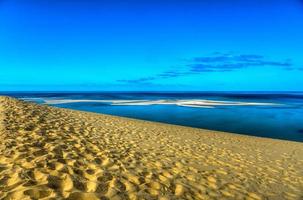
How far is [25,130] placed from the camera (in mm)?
10742

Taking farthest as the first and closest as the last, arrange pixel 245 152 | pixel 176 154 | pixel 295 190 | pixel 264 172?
1. pixel 245 152
2. pixel 176 154
3. pixel 264 172
4. pixel 295 190

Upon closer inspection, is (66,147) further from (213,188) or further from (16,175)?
(213,188)

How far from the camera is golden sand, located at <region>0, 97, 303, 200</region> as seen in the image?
5.78m

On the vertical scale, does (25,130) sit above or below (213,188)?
above

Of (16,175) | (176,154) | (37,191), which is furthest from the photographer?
(176,154)

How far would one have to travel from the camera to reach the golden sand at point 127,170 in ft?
19.0

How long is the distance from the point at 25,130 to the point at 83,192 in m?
6.34

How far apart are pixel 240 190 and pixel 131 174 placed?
2915 millimetres

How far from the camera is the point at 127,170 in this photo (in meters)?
7.57

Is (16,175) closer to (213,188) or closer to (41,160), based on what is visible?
(41,160)

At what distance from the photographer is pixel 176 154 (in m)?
10.7

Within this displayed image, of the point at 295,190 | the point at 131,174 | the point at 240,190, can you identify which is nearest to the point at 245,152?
the point at 295,190

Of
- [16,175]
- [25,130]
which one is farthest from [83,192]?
[25,130]

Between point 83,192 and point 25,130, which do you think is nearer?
point 83,192
